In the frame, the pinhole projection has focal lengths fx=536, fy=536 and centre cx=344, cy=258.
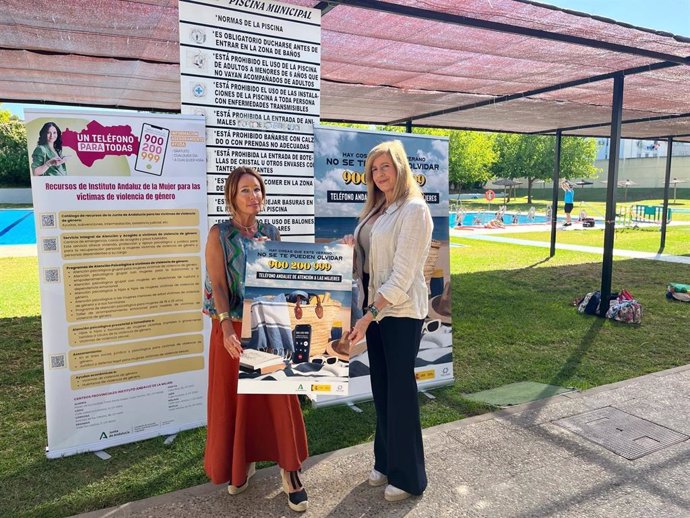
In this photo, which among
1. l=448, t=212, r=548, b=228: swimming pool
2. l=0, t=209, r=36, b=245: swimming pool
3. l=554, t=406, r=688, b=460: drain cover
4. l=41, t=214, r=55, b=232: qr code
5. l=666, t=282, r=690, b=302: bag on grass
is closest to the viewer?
l=41, t=214, r=55, b=232: qr code

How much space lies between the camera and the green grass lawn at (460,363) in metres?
3.29

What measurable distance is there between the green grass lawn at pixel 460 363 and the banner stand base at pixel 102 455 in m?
0.04

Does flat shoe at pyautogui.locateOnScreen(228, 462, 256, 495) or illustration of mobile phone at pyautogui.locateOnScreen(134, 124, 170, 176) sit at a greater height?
illustration of mobile phone at pyautogui.locateOnScreen(134, 124, 170, 176)

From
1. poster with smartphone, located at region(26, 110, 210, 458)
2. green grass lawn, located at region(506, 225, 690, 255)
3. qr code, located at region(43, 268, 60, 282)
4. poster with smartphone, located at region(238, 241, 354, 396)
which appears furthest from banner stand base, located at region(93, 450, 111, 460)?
green grass lawn, located at region(506, 225, 690, 255)

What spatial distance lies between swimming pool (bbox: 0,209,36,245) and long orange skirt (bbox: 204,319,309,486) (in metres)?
15.8

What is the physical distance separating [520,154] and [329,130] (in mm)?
50435

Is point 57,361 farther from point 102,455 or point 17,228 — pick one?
point 17,228

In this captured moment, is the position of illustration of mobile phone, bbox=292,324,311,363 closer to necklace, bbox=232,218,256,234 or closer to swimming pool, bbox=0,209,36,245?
necklace, bbox=232,218,256,234

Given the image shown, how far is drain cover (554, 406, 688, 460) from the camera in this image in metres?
3.71

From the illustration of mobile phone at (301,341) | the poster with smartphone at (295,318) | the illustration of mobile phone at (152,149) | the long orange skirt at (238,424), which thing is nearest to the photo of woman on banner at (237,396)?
the long orange skirt at (238,424)

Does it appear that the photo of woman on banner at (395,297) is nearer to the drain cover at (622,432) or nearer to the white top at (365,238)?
the white top at (365,238)

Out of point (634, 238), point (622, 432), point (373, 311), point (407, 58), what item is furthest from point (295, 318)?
point (634, 238)

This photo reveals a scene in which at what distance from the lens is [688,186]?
51.4 metres

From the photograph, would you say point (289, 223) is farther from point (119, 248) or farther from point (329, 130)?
point (119, 248)
